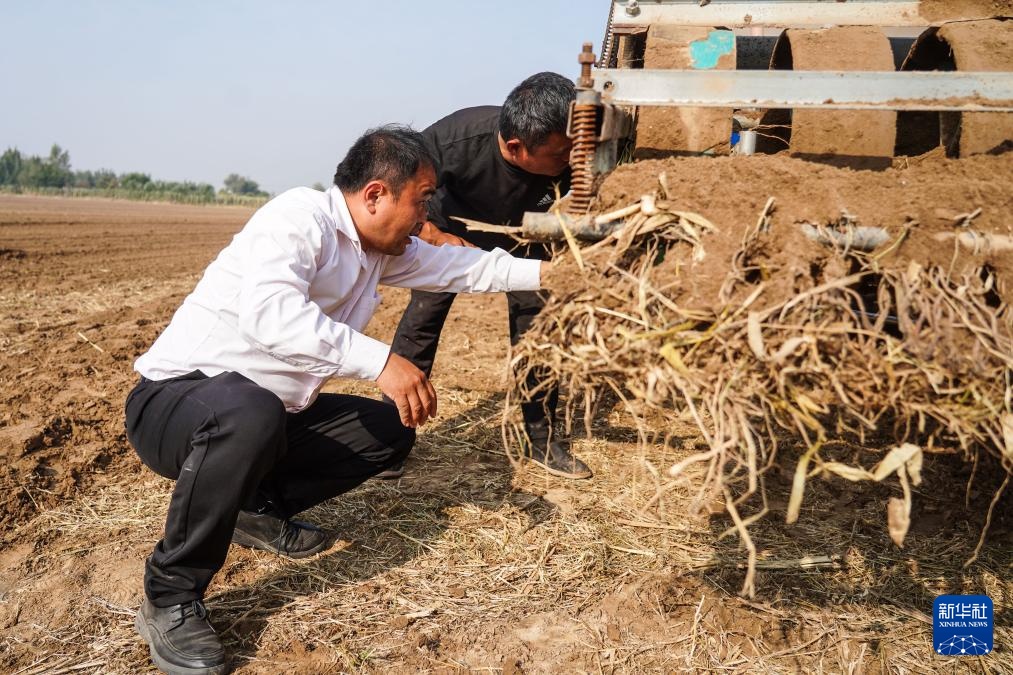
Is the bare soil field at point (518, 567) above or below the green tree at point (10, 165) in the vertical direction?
below

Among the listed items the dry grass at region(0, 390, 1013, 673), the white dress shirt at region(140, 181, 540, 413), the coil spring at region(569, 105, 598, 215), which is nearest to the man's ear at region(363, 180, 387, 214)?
the white dress shirt at region(140, 181, 540, 413)

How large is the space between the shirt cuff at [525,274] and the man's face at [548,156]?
2.42 ft

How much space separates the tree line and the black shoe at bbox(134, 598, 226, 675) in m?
64.0

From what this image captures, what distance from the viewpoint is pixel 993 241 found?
177 centimetres

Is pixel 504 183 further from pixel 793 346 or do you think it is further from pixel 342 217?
pixel 793 346

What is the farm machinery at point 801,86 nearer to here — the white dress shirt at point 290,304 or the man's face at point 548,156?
the man's face at point 548,156

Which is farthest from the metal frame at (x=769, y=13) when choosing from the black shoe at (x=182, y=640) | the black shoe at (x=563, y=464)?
the black shoe at (x=182, y=640)

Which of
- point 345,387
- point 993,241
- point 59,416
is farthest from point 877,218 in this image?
point 59,416

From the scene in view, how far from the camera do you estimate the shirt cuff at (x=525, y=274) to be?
3088 mm

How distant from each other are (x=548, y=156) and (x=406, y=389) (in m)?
1.65

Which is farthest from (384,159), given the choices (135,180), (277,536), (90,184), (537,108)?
(90,184)

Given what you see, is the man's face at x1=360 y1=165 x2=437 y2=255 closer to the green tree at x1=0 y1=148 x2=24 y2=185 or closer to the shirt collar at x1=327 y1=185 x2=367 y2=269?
the shirt collar at x1=327 y1=185 x2=367 y2=269

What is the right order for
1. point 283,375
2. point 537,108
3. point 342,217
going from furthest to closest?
point 537,108 < point 342,217 < point 283,375

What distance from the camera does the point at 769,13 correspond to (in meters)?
3.05
